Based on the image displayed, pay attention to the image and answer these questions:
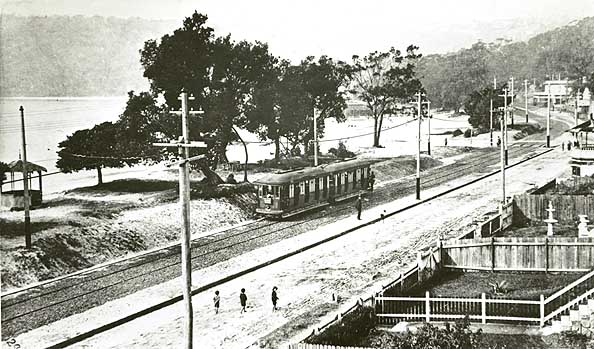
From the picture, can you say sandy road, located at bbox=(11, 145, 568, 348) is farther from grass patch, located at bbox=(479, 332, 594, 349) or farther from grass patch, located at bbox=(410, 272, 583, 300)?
grass patch, located at bbox=(479, 332, 594, 349)

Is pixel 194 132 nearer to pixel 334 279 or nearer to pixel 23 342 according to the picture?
pixel 334 279

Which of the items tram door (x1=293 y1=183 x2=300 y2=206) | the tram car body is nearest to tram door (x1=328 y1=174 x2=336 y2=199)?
the tram car body

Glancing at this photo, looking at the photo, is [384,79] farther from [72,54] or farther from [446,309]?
[446,309]

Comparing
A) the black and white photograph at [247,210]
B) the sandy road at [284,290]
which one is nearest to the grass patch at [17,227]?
the black and white photograph at [247,210]

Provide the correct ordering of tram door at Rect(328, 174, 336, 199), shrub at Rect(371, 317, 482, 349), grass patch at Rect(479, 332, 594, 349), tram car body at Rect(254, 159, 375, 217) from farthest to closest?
1. tram door at Rect(328, 174, 336, 199)
2. tram car body at Rect(254, 159, 375, 217)
3. grass patch at Rect(479, 332, 594, 349)
4. shrub at Rect(371, 317, 482, 349)

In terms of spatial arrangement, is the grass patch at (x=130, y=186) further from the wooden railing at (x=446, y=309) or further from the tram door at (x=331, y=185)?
the wooden railing at (x=446, y=309)

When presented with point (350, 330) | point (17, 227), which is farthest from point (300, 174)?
point (350, 330)
